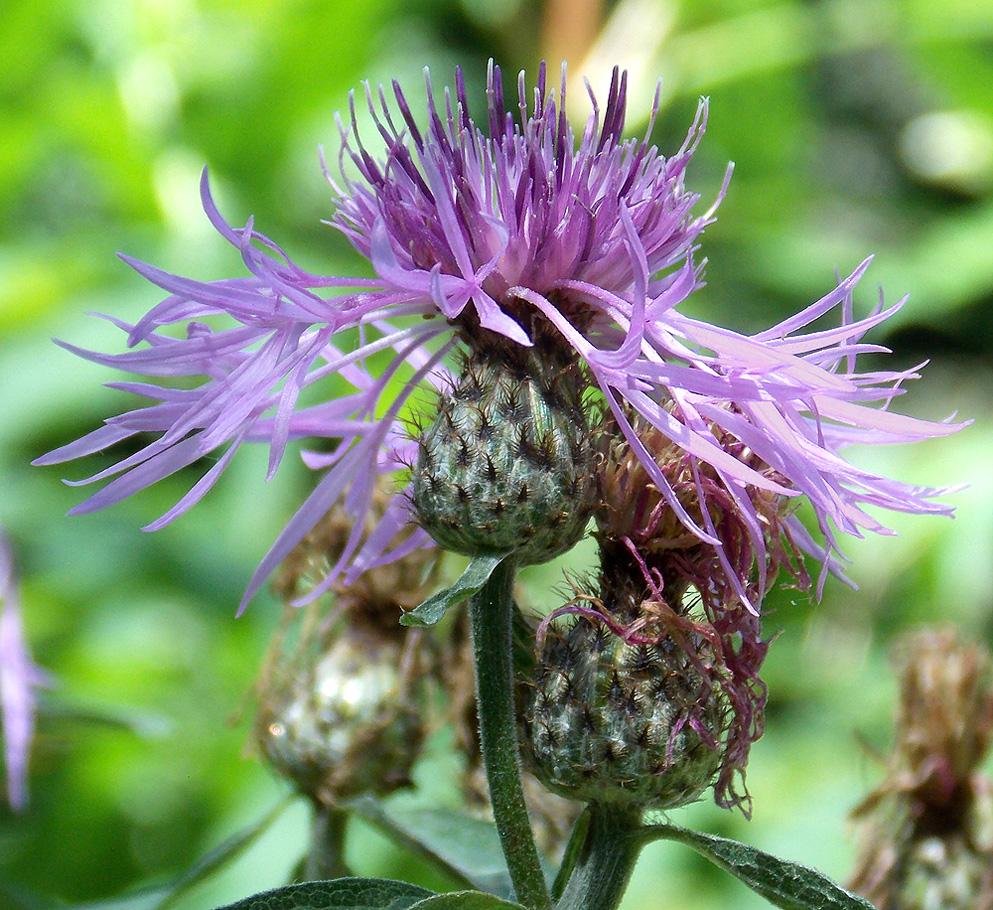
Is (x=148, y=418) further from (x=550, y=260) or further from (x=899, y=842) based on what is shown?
(x=899, y=842)

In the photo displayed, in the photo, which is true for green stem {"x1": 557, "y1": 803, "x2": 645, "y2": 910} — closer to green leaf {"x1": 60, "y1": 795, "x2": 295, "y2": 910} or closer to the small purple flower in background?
green leaf {"x1": 60, "y1": 795, "x2": 295, "y2": 910}

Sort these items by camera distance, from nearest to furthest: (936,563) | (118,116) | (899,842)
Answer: (899,842) → (936,563) → (118,116)

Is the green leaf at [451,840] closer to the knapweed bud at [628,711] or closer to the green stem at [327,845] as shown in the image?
the green stem at [327,845]

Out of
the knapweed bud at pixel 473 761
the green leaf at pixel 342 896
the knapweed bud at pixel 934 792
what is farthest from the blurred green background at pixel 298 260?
the green leaf at pixel 342 896

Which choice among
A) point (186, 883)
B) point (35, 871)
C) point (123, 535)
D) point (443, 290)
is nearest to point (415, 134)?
point (443, 290)

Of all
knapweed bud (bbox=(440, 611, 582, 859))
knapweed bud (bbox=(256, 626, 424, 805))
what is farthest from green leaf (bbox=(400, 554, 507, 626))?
knapweed bud (bbox=(256, 626, 424, 805))

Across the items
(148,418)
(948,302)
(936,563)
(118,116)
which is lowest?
(148,418)
